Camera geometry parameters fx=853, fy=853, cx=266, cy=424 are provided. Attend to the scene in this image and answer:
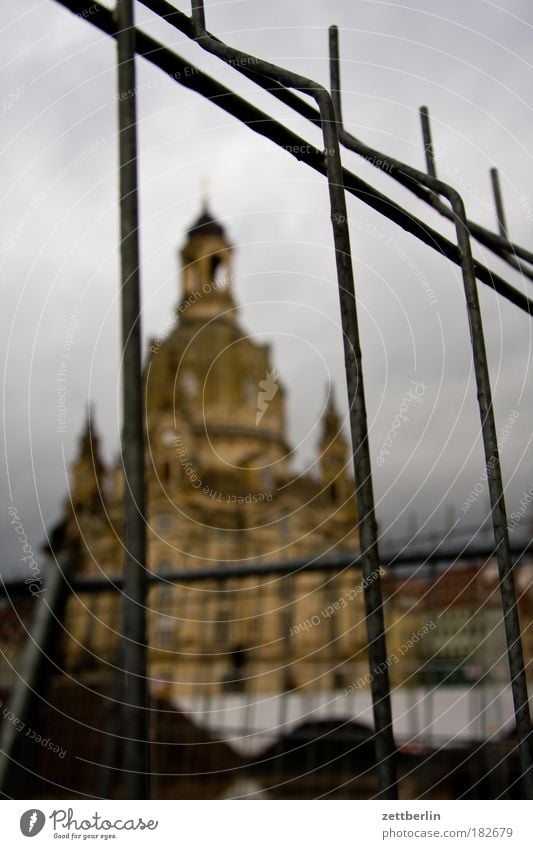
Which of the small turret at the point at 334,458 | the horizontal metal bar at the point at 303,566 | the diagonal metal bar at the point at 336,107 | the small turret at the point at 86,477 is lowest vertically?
the horizontal metal bar at the point at 303,566

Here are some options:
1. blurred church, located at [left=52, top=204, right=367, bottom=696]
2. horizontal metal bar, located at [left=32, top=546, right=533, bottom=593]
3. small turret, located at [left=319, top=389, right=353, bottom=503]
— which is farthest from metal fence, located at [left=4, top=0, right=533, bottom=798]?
small turret, located at [left=319, top=389, right=353, bottom=503]

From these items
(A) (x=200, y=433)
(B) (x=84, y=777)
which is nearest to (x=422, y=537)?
(B) (x=84, y=777)

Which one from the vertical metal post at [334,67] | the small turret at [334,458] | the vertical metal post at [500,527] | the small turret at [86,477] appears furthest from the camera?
the small turret at [334,458]

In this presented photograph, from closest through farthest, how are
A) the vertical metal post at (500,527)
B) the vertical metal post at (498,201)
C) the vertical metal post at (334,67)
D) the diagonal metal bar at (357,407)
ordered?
1. the diagonal metal bar at (357,407)
2. the vertical metal post at (500,527)
3. the vertical metal post at (334,67)
4. the vertical metal post at (498,201)

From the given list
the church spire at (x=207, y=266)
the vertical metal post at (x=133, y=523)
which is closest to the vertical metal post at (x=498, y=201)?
the vertical metal post at (x=133, y=523)

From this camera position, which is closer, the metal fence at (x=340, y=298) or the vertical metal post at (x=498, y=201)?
the metal fence at (x=340, y=298)

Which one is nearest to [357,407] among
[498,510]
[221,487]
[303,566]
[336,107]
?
[498,510]

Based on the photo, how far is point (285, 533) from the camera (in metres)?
19.4

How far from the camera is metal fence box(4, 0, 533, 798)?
0.60 meters
